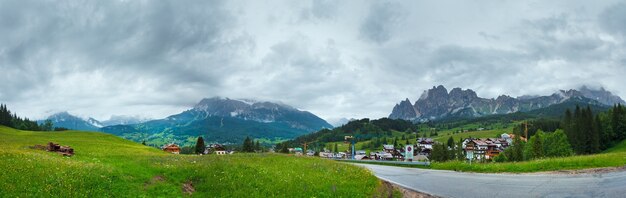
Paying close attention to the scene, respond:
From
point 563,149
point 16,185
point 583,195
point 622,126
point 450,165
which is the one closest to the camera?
point 16,185

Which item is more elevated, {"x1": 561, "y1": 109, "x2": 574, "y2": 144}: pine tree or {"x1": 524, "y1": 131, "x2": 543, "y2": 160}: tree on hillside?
{"x1": 561, "y1": 109, "x2": 574, "y2": 144}: pine tree

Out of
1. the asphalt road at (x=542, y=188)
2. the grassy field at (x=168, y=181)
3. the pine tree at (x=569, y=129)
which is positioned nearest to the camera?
the grassy field at (x=168, y=181)

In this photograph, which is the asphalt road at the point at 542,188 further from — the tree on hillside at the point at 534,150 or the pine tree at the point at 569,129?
the pine tree at the point at 569,129

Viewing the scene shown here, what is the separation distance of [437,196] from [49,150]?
30574 millimetres

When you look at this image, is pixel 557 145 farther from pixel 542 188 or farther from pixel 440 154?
pixel 542 188

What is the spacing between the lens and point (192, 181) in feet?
70.5

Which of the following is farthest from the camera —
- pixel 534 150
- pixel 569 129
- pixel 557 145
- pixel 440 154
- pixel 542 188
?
pixel 440 154

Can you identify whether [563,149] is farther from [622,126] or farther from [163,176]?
[163,176]

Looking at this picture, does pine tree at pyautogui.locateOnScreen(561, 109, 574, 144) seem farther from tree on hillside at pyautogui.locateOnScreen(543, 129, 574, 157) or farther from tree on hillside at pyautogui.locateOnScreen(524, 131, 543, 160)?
tree on hillside at pyautogui.locateOnScreen(524, 131, 543, 160)

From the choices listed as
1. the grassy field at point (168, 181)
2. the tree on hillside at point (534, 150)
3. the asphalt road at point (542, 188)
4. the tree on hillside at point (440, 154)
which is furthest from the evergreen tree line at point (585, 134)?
the grassy field at point (168, 181)

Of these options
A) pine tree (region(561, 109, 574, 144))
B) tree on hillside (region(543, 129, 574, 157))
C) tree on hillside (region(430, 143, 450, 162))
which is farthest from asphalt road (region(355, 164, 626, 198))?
pine tree (region(561, 109, 574, 144))

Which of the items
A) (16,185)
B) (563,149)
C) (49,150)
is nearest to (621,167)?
(16,185)

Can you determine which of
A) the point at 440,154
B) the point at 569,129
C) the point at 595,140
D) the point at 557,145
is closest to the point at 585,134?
the point at 595,140

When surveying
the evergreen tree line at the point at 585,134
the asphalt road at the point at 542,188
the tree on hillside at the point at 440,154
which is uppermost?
the evergreen tree line at the point at 585,134
